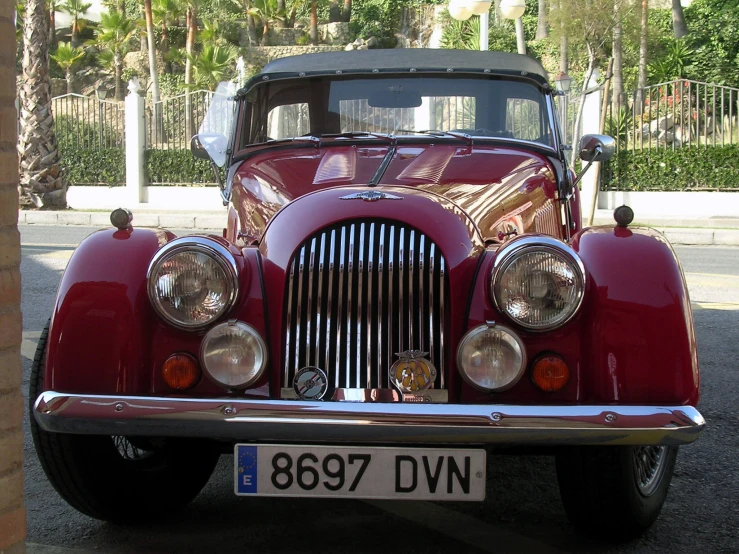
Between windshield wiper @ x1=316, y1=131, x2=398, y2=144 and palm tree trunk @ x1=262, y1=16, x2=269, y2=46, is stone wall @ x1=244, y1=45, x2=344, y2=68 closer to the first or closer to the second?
palm tree trunk @ x1=262, y1=16, x2=269, y2=46

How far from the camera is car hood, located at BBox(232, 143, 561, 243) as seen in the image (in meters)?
3.69

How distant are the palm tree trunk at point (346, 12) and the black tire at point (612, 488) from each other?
42778 millimetres

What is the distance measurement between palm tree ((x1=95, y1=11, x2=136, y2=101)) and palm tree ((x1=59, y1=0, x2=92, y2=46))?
227 cm

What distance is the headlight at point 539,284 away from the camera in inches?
115

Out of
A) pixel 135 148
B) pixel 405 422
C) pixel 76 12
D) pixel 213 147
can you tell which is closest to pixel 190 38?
pixel 76 12

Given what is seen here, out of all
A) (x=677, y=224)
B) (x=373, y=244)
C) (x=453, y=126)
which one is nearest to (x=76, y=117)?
(x=677, y=224)

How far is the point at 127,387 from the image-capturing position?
2.95m

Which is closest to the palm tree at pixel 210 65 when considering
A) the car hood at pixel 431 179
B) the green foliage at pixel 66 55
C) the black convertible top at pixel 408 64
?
the green foliage at pixel 66 55

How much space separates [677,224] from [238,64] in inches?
942

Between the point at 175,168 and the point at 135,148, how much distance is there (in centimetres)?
A: 101

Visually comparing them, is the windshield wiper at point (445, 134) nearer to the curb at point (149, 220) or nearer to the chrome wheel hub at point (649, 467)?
the chrome wheel hub at point (649, 467)

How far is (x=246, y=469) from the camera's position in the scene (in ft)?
9.34

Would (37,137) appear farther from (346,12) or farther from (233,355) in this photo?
(346,12)

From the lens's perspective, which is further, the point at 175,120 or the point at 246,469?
the point at 175,120
